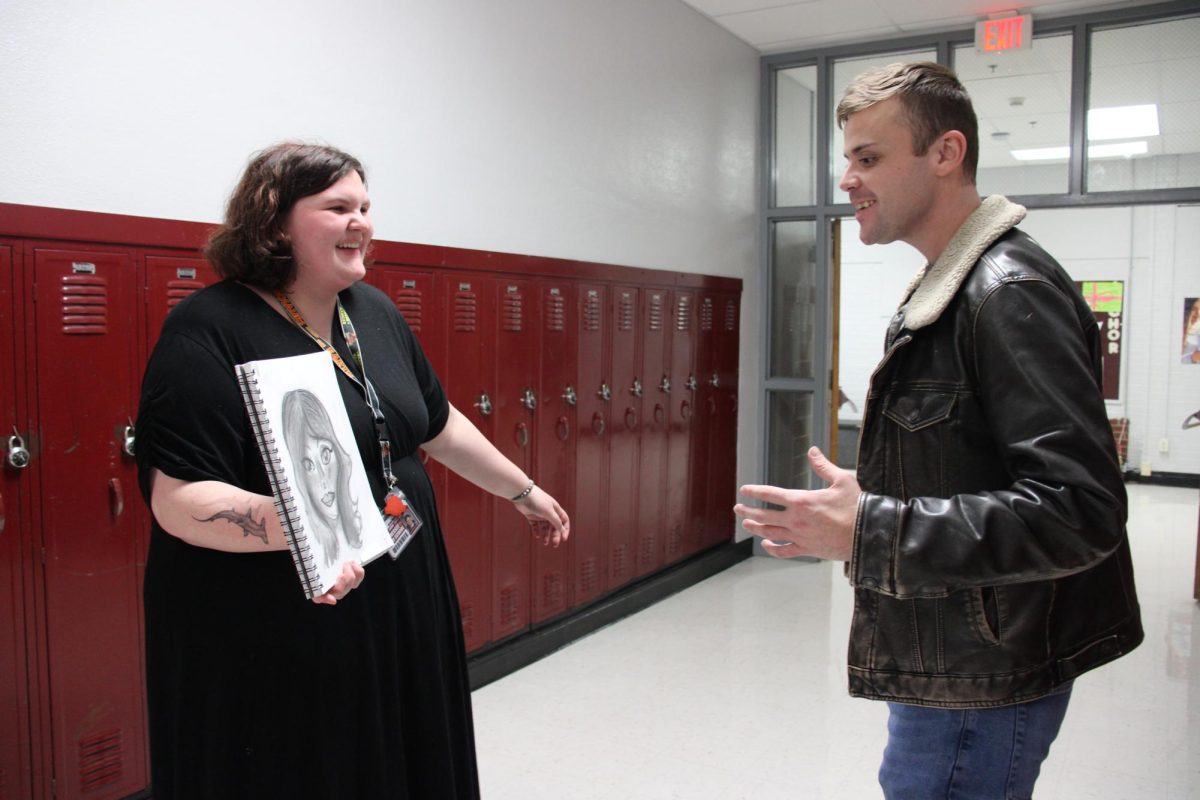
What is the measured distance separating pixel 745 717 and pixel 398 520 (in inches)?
85.6

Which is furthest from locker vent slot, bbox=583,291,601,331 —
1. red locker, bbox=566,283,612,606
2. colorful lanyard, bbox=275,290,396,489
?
colorful lanyard, bbox=275,290,396,489

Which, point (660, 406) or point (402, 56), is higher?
point (402, 56)

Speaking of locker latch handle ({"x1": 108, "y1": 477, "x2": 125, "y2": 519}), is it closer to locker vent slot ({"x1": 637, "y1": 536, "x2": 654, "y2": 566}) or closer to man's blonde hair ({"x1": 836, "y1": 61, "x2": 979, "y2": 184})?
man's blonde hair ({"x1": 836, "y1": 61, "x2": 979, "y2": 184})

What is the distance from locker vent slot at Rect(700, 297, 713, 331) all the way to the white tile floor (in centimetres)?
154

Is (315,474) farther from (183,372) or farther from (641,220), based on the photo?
(641,220)

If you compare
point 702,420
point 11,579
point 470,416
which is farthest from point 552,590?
point 11,579

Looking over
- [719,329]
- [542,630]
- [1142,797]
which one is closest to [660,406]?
[719,329]

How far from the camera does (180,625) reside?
147 centimetres

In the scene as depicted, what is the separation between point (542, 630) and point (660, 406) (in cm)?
139

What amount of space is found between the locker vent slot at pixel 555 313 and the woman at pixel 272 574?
2239mm

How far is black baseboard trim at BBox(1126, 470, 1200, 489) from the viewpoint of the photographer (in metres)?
8.69

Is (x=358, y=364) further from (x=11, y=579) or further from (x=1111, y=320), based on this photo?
(x=1111, y=320)

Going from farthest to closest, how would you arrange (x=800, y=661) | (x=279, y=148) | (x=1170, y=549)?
(x=1170, y=549) → (x=800, y=661) → (x=279, y=148)

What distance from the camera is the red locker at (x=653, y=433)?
4672 mm
